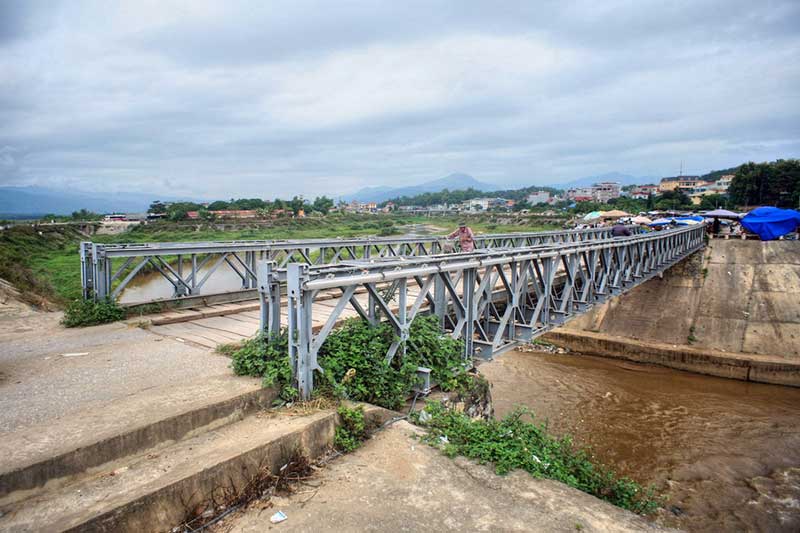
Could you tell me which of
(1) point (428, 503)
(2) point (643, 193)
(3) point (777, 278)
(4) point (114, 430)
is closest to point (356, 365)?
(1) point (428, 503)

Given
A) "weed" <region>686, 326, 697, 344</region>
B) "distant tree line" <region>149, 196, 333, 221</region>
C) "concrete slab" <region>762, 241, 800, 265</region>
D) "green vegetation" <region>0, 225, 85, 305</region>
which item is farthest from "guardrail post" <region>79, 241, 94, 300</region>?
"distant tree line" <region>149, 196, 333, 221</region>

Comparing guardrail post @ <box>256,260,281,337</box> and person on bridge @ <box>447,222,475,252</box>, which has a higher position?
person on bridge @ <box>447,222,475,252</box>

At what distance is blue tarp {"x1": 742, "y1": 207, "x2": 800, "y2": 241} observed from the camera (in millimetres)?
27203

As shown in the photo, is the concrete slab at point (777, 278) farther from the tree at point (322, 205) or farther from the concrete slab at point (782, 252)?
the tree at point (322, 205)

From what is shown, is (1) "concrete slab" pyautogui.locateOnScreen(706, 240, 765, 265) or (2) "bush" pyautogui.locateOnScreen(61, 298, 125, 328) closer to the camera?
(2) "bush" pyautogui.locateOnScreen(61, 298, 125, 328)

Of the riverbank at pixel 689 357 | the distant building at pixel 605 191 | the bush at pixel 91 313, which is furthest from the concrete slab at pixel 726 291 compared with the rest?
the distant building at pixel 605 191

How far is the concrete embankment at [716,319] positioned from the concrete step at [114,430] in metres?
20.8

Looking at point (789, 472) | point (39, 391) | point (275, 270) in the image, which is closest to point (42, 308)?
point (39, 391)

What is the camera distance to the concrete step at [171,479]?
10.4 ft

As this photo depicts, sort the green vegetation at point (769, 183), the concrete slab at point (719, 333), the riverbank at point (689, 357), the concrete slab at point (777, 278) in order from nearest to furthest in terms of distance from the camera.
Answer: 1. the riverbank at point (689, 357)
2. the concrete slab at point (719, 333)
3. the concrete slab at point (777, 278)
4. the green vegetation at point (769, 183)

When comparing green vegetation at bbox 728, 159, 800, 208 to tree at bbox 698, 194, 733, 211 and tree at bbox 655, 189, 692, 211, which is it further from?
tree at bbox 655, 189, 692, 211

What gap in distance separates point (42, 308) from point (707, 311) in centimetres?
2556

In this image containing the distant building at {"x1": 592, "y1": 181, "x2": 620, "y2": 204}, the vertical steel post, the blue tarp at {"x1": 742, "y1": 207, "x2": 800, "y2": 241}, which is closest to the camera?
the vertical steel post

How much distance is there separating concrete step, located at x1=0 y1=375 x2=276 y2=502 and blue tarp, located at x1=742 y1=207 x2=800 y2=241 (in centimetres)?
3187
